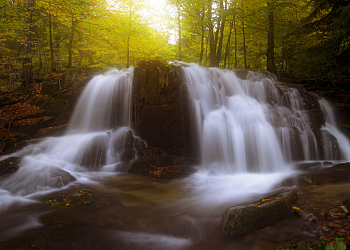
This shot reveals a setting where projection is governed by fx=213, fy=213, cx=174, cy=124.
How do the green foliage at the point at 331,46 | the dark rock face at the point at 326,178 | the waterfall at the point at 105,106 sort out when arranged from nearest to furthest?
the dark rock face at the point at 326,178 → the green foliage at the point at 331,46 → the waterfall at the point at 105,106

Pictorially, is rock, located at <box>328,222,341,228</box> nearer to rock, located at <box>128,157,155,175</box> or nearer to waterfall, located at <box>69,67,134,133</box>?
rock, located at <box>128,157,155,175</box>

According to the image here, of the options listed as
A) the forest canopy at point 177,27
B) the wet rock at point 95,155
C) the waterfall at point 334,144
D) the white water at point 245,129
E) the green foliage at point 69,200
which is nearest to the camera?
the green foliage at point 69,200

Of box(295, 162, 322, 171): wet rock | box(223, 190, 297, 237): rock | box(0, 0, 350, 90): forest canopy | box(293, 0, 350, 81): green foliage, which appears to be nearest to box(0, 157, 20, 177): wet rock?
box(223, 190, 297, 237): rock

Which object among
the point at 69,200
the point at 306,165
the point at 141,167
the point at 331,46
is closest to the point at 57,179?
the point at 69,200

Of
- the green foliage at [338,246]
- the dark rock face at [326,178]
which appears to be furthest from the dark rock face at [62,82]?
the green foliage at [338,246]

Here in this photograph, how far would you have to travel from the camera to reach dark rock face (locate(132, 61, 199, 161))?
27.1ft

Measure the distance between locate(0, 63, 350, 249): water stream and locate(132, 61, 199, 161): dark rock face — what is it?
0.45 m

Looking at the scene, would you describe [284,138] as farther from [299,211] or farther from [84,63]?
[84,63]

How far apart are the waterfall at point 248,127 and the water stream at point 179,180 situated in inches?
1.5

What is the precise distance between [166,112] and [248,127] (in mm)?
3256

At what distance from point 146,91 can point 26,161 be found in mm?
4973

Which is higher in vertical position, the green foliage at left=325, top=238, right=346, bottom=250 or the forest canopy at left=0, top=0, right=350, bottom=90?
the forest canopy at left=0, top=0, right=350, bottom=90

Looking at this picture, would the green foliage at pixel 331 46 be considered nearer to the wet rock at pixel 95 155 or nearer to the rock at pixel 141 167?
the rock at pixel 141 167

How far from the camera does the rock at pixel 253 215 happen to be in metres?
3.54
